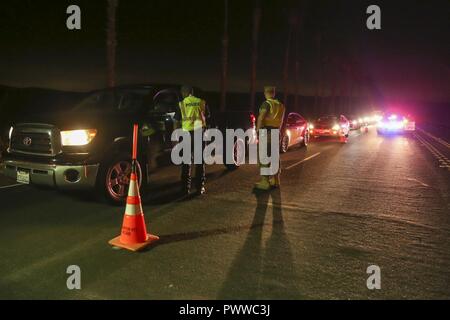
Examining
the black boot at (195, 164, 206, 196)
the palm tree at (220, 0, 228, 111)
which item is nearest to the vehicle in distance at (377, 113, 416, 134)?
the palm tree at (220, 0, 228, 111)

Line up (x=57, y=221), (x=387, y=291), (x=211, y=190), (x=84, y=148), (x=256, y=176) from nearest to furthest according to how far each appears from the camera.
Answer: (x=387, y=291), (x=57, y=221), (x=84, y=148), (x=211, y=190), (x=256, y=176)

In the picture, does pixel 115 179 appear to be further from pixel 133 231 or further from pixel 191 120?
pixel 133 231

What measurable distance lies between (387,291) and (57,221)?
4.56 m

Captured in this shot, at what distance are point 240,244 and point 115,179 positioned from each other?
9.65ft

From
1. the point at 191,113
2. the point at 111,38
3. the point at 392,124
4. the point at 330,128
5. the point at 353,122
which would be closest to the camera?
the point at 191,113

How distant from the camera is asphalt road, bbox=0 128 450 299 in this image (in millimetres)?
4289

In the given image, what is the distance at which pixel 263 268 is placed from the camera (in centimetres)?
480

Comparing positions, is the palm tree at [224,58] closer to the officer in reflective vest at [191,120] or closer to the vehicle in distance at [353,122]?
the vehicle in distance at [353,122]

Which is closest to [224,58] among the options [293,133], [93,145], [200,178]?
[293,133]

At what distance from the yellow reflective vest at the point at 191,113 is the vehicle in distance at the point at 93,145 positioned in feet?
1.10

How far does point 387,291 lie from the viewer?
4.23 metres
